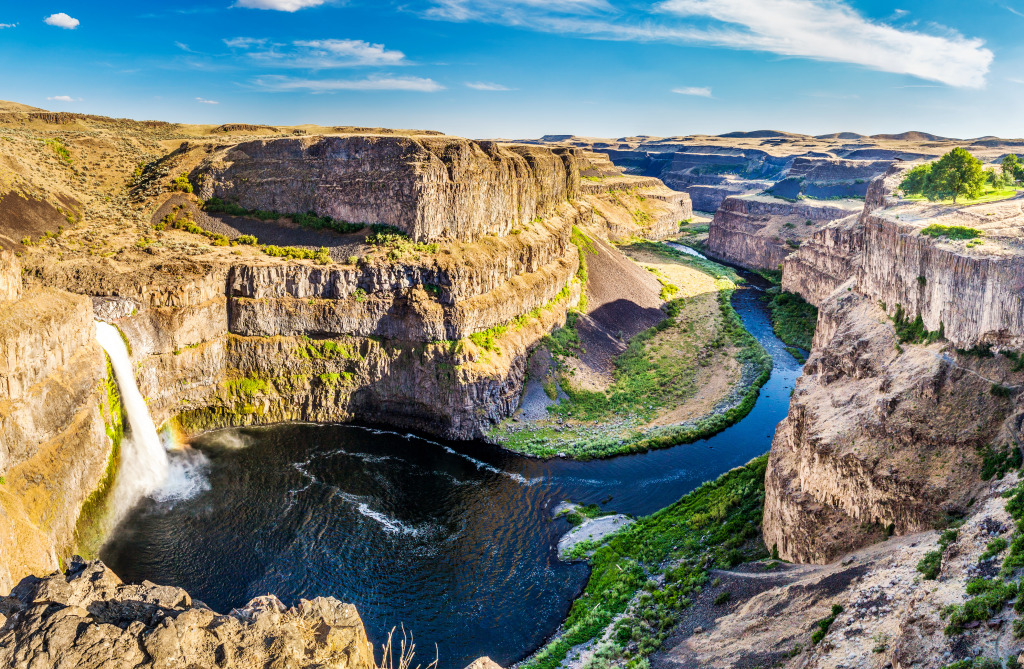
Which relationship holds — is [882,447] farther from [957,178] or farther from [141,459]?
[141,459]

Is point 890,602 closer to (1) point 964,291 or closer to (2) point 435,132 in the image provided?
(1) point 964,291

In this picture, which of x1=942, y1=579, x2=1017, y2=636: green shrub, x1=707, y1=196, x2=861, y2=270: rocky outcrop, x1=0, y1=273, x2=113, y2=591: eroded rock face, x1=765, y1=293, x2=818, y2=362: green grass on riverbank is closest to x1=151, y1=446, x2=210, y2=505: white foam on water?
x1=0, y1=273, x2=113, y2=591: eroded rock face

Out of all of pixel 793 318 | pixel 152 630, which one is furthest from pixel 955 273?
pixel 793 318

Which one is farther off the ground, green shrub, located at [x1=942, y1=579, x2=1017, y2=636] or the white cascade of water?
green shrub, located at [x1=942, y1=579, x2=1017, y2=636]

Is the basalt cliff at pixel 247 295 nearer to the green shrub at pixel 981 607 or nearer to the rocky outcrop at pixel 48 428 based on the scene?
the rocky outcrop at pixel 48 428

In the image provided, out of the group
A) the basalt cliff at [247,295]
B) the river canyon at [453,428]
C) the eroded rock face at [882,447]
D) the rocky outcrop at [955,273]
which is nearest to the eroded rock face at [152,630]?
the river canyon at [453,428]

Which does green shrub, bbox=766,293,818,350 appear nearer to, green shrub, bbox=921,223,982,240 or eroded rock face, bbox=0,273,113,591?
green shrub, bbox=921,223,982,240
